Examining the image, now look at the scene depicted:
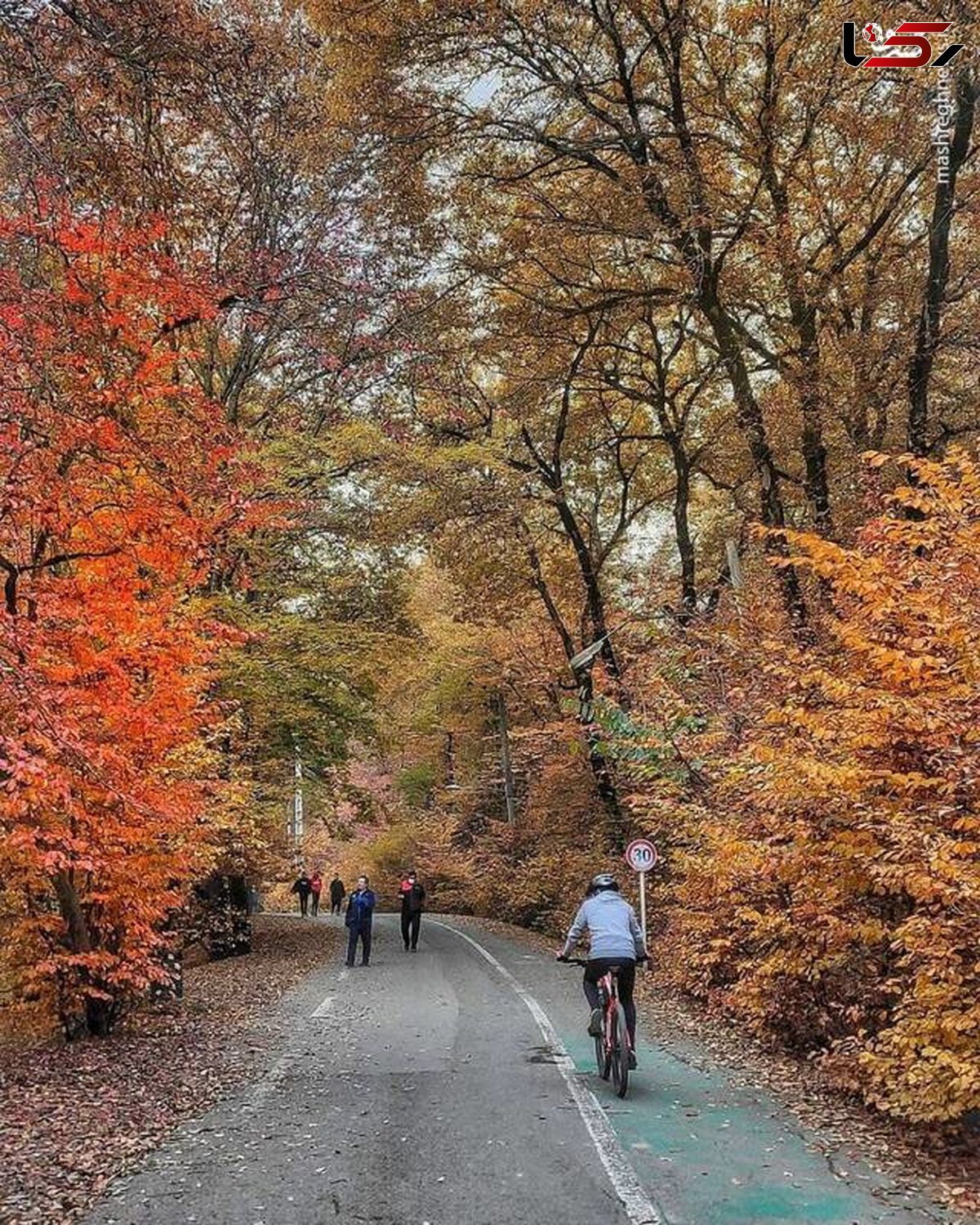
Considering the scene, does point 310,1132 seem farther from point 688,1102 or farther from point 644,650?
point 644,650

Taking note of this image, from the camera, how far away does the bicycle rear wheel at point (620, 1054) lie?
7.38 m

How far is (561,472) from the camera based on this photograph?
2202cm

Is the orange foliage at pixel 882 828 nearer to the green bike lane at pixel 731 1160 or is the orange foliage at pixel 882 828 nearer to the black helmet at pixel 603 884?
the green bike lane at pixel 731 1160

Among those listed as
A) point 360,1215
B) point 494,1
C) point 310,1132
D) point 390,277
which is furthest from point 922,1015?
point 494,1

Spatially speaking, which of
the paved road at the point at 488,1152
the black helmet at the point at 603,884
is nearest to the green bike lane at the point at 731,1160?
the paved road at the point at 488,1152

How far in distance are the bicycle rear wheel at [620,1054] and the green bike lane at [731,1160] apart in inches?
3.8

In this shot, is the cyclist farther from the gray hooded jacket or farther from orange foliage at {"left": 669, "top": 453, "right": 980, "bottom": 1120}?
orange foliage at {"left": 669, "top": 453, "right": 980, "bottom": 1120}

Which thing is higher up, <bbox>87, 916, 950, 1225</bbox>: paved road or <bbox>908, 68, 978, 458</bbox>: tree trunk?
<bbox>908, 68, 978, 458</bbox>: tree trunk

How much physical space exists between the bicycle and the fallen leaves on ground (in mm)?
→ 3112

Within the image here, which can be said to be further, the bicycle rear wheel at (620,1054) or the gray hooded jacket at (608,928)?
the gray hooded jacket at (608,928)

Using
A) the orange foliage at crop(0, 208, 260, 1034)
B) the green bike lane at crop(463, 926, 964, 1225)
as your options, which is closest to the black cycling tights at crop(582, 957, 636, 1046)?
the green bike lane at crop(463, 926, 964, 1225)

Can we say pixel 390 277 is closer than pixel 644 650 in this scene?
Yes

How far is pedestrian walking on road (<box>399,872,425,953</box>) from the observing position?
20797 millimetres

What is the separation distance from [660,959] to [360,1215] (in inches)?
445
